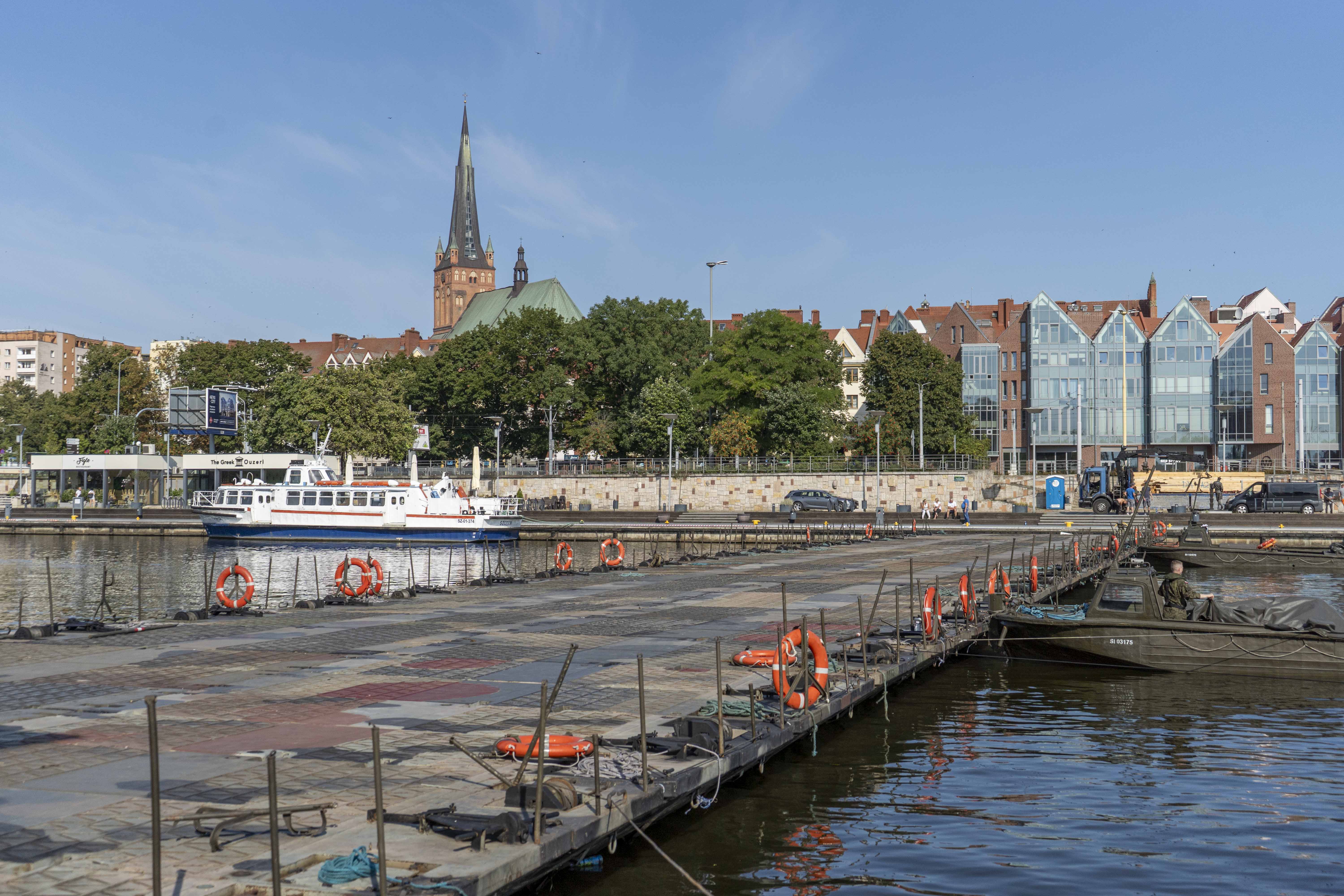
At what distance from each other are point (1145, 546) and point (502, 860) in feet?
149

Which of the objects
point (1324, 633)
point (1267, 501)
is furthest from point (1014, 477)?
point (1324, 633)

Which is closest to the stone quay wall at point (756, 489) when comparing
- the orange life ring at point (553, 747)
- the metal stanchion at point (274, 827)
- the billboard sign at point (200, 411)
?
the billboard sign at point (200, 411)

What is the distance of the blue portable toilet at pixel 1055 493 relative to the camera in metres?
71.8

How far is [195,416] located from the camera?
9156 cm

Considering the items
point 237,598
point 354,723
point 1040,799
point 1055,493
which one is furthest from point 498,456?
point 1040,799

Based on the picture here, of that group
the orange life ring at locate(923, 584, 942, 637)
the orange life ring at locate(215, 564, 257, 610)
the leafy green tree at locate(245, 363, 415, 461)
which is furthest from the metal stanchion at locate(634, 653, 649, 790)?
the leafy green tree at locate(245, 363, 415, 461)

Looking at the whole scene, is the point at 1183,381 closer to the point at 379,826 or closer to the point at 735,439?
the point at 735,439

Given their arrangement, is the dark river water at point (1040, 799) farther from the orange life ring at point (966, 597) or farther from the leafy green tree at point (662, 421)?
the leafy green tree at point (662, 421)

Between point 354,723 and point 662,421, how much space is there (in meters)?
74.1

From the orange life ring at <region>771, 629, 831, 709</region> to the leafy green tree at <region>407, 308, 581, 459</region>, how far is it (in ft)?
266

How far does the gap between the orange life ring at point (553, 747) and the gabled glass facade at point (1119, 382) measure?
94.9 metres

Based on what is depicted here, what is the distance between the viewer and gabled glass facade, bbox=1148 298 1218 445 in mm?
96688

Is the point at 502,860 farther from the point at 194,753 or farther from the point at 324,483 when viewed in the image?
the point at 324,483

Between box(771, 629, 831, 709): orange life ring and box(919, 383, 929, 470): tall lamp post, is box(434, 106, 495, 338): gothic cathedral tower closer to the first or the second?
box(919, 383, 929, 470): tall lamp post
